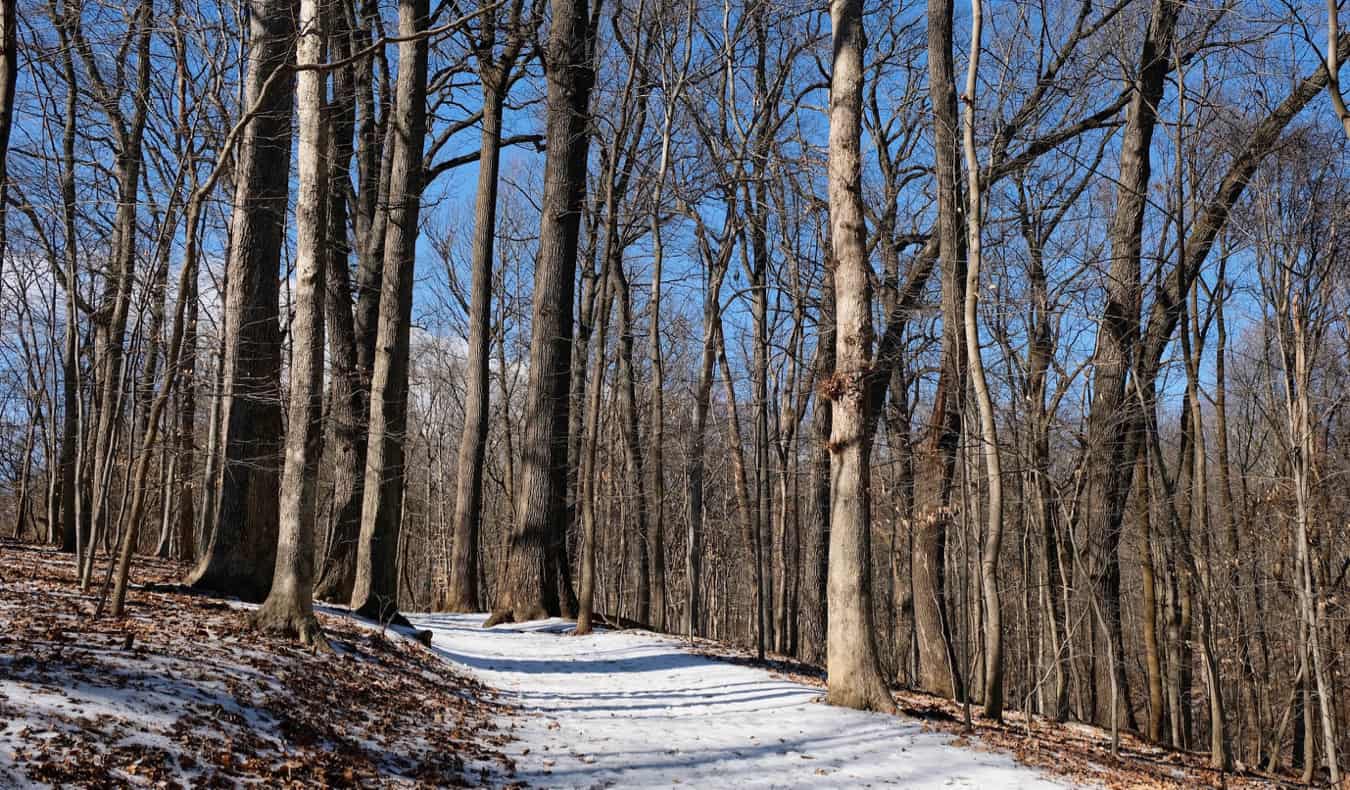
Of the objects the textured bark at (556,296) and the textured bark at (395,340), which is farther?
the textured bark at (556,296)

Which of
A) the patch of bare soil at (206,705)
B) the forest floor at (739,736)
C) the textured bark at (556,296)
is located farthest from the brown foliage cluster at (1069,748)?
the patch of bare soil at (206,705)

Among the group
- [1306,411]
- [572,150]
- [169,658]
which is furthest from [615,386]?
[169,658]

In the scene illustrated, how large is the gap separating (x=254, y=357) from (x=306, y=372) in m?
1.87

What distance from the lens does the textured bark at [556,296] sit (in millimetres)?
12875

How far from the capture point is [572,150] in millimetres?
13594

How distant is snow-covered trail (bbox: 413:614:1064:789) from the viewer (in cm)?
580

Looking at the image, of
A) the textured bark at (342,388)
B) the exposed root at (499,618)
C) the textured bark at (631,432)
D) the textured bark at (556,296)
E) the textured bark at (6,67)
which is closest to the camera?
the textured bark at (6,67)

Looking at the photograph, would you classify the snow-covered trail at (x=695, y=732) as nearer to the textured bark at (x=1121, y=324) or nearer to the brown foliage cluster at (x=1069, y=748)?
the brown foliage cluster at (x=1069, y=748)

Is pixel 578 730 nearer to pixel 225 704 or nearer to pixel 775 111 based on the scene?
pixel 225 704

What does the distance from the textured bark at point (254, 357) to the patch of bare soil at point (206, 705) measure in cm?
89

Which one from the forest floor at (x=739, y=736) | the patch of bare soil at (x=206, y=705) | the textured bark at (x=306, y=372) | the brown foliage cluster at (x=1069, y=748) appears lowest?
the brown foliage cluster at (x=1069, y=748)

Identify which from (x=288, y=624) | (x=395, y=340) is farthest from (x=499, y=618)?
(x=288, y=624)

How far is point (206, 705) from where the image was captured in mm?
4664

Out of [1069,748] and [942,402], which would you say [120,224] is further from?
[1069,748]
